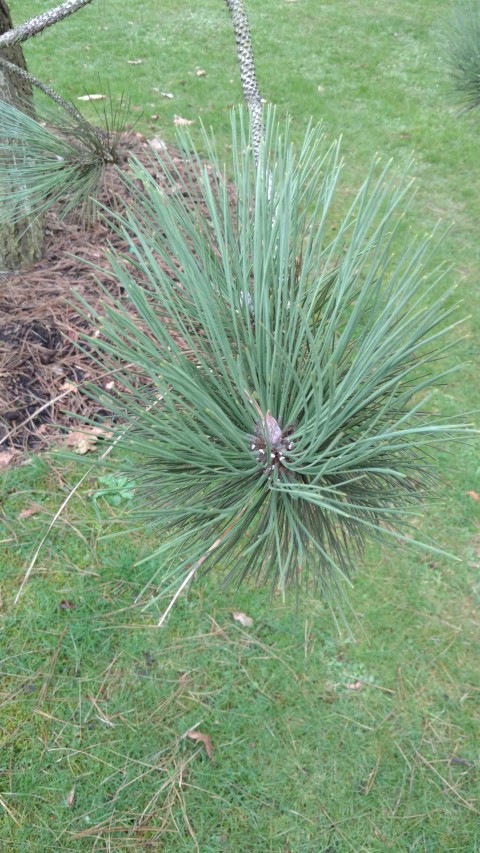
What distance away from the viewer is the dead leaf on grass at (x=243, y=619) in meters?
2.05

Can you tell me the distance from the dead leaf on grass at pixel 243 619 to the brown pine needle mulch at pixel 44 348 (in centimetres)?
94

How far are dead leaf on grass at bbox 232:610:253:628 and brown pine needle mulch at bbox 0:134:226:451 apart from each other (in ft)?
3.09

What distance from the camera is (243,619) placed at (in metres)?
2.06

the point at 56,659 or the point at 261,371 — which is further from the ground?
the point at 261,371

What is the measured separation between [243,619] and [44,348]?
1422 millimetres

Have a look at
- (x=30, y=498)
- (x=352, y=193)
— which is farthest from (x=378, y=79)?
(x=30, y=498)

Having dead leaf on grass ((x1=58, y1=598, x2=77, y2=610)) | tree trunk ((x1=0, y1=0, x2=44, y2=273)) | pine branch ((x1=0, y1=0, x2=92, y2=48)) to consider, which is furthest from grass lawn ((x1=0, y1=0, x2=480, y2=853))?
tree trunk ((x1=0, y1=0, x2=44, y2=273))

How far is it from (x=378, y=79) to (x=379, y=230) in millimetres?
6067

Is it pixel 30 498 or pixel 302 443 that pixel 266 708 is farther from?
pixel 302 443

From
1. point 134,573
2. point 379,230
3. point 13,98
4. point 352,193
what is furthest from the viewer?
point 352,193

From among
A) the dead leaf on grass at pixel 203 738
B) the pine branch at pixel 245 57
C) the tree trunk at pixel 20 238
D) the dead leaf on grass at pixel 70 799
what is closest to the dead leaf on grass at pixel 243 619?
the dead leaf on grass at pixel 203 738

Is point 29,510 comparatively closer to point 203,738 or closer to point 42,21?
point 203,738

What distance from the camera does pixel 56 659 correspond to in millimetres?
1900

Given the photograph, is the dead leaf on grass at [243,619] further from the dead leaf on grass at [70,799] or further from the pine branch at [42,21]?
the pine branch at [42,21]
